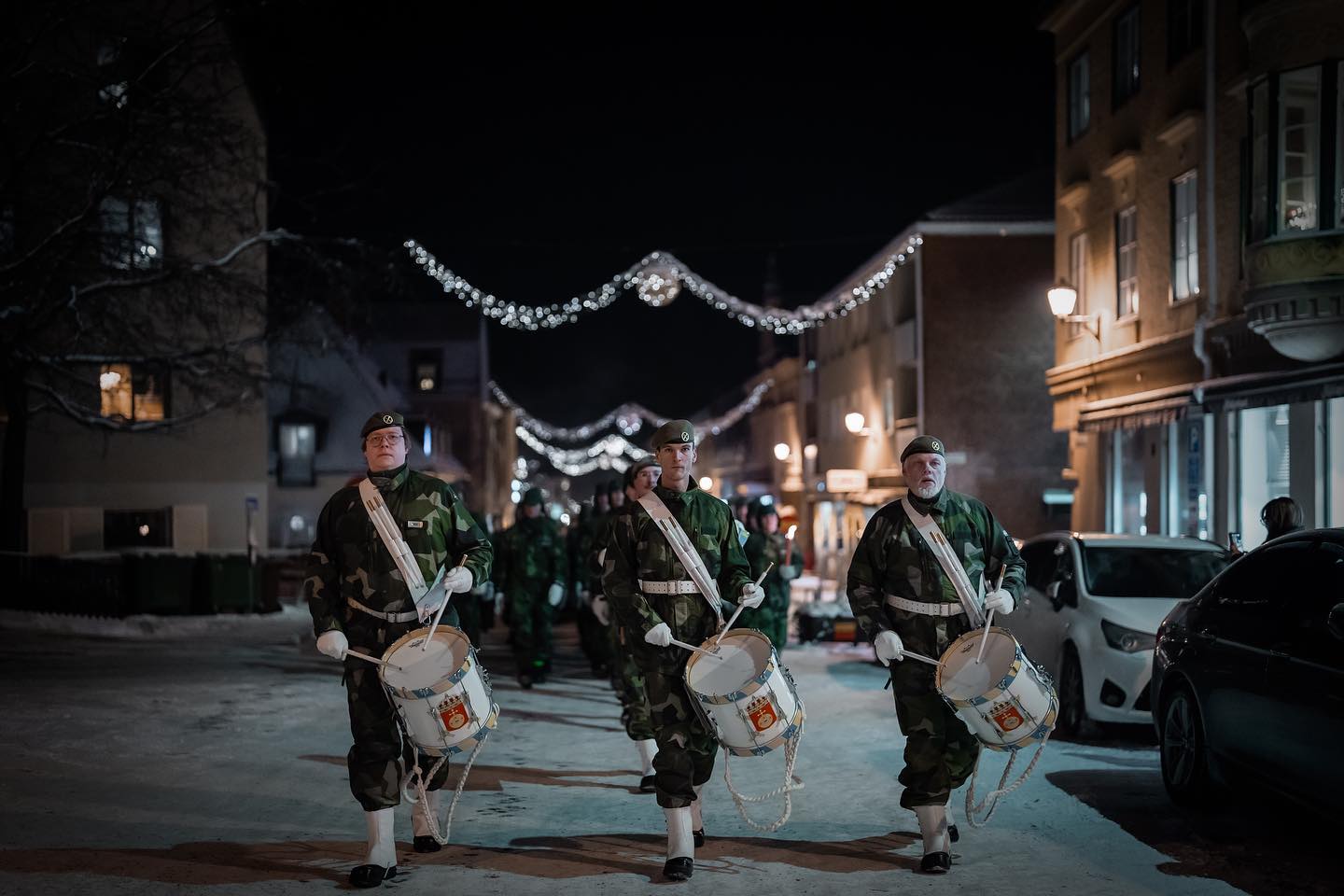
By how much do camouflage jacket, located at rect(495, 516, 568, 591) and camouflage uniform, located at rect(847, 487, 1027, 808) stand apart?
8390 mm

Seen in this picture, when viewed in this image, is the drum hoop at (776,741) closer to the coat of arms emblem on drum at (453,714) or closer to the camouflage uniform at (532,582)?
the coat of arms emblem on drum at (453,714)

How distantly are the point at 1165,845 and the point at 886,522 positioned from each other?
2216mm

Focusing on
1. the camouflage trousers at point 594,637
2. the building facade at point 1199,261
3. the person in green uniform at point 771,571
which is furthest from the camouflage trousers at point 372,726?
the building facade at point 1199,261

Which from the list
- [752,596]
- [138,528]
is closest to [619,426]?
[138,528]

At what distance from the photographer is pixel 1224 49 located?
1809cm

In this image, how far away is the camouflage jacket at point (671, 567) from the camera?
7262 millimetres

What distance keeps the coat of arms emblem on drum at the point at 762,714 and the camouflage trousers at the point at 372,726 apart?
1.60 meters

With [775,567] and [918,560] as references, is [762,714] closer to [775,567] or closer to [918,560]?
[918,560]

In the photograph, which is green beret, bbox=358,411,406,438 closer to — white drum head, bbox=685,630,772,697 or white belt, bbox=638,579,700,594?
white belt, bbox=638,579,700,594

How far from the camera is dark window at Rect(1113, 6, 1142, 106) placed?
860 inches

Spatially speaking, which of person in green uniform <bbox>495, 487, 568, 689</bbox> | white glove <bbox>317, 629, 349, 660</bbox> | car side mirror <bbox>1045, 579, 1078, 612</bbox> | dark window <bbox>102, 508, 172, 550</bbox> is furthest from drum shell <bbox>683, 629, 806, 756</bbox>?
dark window <bbox>102, 508, 172, 550</bbox>

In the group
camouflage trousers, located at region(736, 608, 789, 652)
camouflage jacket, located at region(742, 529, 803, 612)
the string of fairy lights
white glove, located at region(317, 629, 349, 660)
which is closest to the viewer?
white glove, located at region(317, 629, 349, 660)

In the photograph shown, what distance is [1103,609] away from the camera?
11648 mm

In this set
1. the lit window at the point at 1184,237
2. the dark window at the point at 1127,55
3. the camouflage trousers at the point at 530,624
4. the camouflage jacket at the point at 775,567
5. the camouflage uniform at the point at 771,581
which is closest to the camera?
the camouflage uniform at the point at 771,581
